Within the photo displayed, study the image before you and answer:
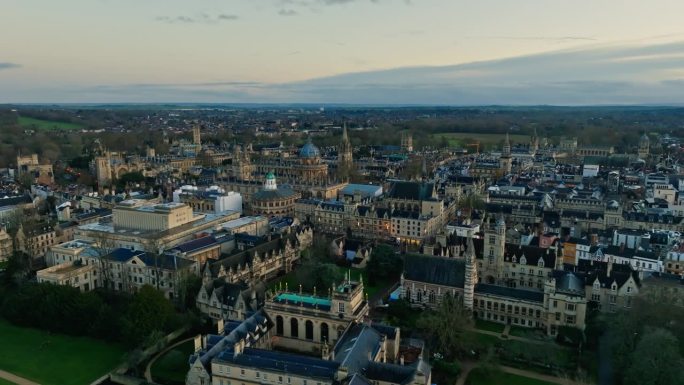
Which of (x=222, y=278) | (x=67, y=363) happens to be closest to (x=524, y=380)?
(x=222, y=278)

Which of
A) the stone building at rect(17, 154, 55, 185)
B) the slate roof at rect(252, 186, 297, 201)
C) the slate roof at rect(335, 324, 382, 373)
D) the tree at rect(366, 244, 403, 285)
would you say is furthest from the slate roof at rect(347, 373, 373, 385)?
the stone building at rect(17, 154, 55, 185)

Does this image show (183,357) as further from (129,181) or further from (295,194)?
(129,181)

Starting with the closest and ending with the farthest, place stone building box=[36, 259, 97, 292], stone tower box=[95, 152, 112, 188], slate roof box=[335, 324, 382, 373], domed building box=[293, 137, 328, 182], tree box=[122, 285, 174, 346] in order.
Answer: slate roof box=[335, 324, 382, 373]
tree box=[122, 285, 174, 346]
stone building box=[36, 259, 97, 292]
stone tower box=[95, 152, 112, 188]
domed building box=[293, 137, 328, 182]

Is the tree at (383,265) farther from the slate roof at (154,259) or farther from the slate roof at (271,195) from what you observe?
the slate roof at (271,195)

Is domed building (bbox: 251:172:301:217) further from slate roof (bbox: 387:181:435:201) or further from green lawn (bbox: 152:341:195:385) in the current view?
green lawn (bbox: 152:341:195:385)

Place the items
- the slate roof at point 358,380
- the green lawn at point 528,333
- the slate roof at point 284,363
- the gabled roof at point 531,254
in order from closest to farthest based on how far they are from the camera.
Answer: the slate roof at point 358,380, the slate roof at point 284,363, the green lawn at point 528,333, the gabled roof at point 531,254

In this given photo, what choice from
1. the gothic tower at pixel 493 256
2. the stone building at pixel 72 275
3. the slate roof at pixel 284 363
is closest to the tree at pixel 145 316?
the slate roof at pixel 284 363

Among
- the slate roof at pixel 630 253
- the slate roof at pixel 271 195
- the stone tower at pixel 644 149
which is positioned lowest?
the slate roof at pixel 630 253
